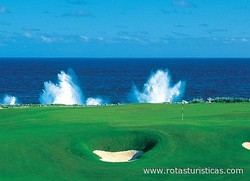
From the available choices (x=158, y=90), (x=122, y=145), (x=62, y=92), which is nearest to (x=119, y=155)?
(x=122, y=145)

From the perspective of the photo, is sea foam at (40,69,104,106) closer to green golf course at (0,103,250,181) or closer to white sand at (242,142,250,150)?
green golf course at (0,103,250,181)

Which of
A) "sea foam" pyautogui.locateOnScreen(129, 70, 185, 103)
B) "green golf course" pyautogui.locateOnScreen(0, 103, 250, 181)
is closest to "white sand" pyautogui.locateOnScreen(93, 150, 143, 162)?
"green golf course" pyautogui.locateOnScreen(0, 103, 250, 181)

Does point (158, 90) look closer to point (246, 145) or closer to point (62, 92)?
point (62, 92)

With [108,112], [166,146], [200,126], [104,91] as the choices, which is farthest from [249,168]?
[104,91]

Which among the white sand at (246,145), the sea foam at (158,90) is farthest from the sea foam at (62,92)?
the white sand at (246,145)

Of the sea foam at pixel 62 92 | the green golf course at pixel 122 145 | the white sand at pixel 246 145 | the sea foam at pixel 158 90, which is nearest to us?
the green golf course at pixel 122 145

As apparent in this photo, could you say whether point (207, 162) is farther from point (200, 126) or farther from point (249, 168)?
point (200, 126)

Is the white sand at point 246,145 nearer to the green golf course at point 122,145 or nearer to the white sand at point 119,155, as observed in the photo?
the green golf course at point 122,145
